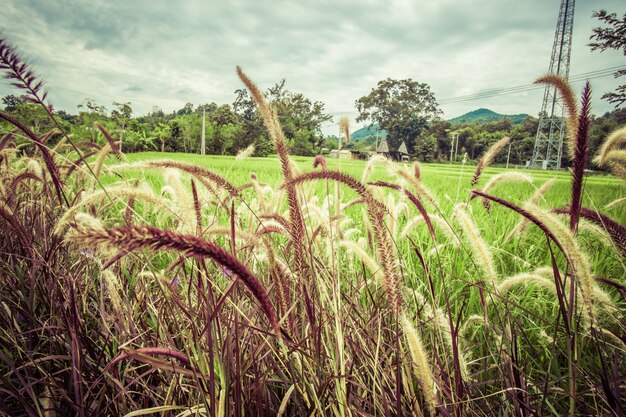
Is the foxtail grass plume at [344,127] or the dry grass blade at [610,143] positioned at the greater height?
the foxtail grass plume at [344,127]

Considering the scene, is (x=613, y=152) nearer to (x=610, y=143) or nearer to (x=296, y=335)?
(x=610, y=143)

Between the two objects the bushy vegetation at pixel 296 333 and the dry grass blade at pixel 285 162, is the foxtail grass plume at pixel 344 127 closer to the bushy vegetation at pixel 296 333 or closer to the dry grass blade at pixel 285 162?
the bushy vegetation at pixel 296 333

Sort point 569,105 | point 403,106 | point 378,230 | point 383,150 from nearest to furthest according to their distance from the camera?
point 378,230, point 569,105, point 383,150, point 403,106

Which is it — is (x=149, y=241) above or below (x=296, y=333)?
above

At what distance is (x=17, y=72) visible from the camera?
0.84m

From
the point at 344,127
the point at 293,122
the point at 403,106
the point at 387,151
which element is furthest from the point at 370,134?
the point at 403,106

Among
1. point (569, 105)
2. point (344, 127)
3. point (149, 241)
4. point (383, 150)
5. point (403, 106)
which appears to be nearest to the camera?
point (149, 241)

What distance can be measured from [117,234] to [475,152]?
323ft

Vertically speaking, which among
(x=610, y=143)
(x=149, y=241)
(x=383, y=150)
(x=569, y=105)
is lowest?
(x=149, y=241)

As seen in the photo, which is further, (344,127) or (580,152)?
(344,127)

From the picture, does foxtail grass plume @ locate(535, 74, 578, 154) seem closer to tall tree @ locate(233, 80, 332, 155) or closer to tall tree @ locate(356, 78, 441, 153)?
tall tree @ locate(233, 80, 332, 155)

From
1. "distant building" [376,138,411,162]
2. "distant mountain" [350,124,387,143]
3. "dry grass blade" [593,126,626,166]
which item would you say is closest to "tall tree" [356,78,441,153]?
"distant mountain" [350,124,387,143]

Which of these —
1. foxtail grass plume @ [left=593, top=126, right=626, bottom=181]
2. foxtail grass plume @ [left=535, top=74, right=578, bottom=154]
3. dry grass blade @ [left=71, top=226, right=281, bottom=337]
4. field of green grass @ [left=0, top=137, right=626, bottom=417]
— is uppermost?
foxtail grass plume @ [left=535, top=74, right=578, bottom=154]

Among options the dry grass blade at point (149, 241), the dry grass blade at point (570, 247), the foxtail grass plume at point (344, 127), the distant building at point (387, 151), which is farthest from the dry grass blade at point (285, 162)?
the distant building at point (387, 151)
